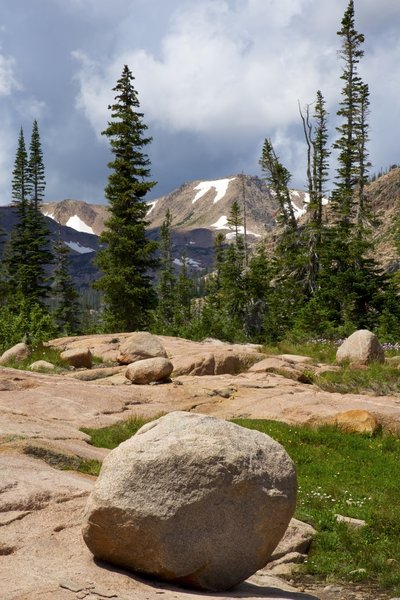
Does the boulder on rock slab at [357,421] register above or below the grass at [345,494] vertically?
above

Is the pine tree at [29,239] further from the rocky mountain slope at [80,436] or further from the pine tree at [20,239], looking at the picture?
the rocky mountain slope at [80,436]

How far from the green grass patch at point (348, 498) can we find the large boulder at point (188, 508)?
2852 millimetres

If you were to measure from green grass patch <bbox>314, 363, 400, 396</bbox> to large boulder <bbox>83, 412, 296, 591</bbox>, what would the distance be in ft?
49.5

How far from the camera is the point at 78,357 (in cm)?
2362

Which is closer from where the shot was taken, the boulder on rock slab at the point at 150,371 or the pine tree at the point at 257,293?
the boulder on rock slab at the point at 150,371

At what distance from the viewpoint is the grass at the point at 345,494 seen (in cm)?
884

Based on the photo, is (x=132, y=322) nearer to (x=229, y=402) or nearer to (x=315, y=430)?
(x=229, y=402)

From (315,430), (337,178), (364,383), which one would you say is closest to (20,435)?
(315,430)

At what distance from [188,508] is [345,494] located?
629 centimetres

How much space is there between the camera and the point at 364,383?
2161cm

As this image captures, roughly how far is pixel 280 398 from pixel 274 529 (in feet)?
38.8

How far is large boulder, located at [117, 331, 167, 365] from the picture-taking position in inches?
924

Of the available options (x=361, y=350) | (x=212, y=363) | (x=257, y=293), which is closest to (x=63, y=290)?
(x=257, y=293)

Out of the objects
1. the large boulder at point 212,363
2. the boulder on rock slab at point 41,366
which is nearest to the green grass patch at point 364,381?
the large boulder at point 212,363
